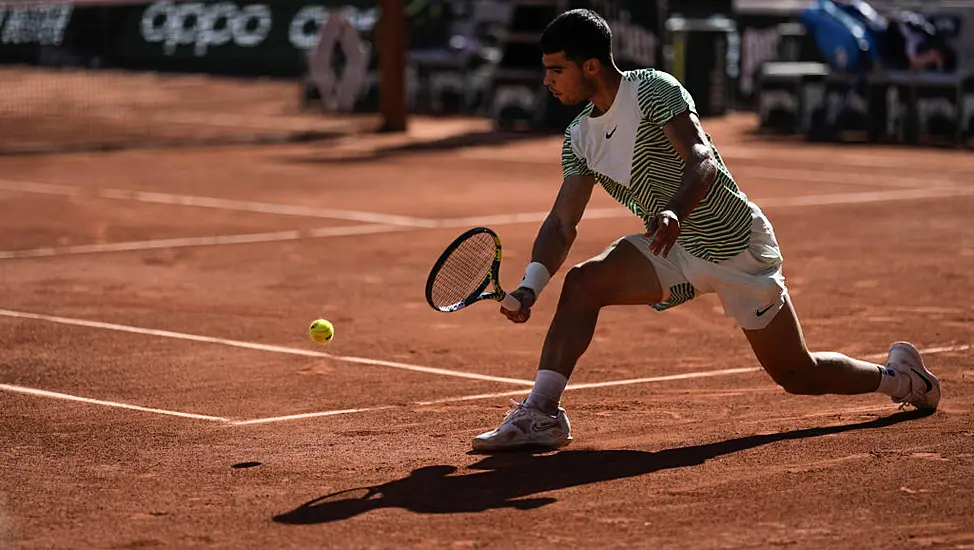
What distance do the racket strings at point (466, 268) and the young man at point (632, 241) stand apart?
18cm

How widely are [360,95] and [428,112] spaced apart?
4.41 ft

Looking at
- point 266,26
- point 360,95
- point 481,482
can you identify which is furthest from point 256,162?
point 266,26

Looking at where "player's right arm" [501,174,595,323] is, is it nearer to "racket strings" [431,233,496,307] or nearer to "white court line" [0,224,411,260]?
"racket strings" [431,233,496,307]

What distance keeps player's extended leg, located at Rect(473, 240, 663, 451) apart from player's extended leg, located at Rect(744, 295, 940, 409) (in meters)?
0.54

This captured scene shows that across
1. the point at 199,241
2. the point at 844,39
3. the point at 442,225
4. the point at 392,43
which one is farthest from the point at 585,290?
the point at 392,43

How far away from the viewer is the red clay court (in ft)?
17.3

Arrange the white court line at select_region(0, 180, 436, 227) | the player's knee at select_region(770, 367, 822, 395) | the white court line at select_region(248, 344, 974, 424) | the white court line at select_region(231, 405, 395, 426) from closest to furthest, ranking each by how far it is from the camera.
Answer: the player's knee at select_region(770, 367, 822, 395)
the white court line at select_region(231, 405, 395, 426)
the white court line at select_region(248, 344, 974, 424)
the white court line at select_region(0, 180, 436, 227)

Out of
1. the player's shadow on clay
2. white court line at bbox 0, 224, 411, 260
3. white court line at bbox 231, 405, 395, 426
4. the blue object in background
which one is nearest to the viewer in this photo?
the player's shadow on clay

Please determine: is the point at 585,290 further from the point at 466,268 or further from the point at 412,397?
the point at 412,397

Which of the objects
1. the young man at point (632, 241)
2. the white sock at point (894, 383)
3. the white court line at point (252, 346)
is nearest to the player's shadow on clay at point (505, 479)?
the young man at point (632, 241)

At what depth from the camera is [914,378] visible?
670 cm

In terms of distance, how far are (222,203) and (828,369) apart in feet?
33.4

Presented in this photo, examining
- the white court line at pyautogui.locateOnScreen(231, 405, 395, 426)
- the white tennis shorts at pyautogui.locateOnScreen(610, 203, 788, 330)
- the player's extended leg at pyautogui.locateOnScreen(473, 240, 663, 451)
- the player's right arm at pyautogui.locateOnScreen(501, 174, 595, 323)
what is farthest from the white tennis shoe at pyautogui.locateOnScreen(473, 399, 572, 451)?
the white court line at pyautogui.locateOnScreen(231, 405, 395, 426)

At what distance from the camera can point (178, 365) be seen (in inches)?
320
